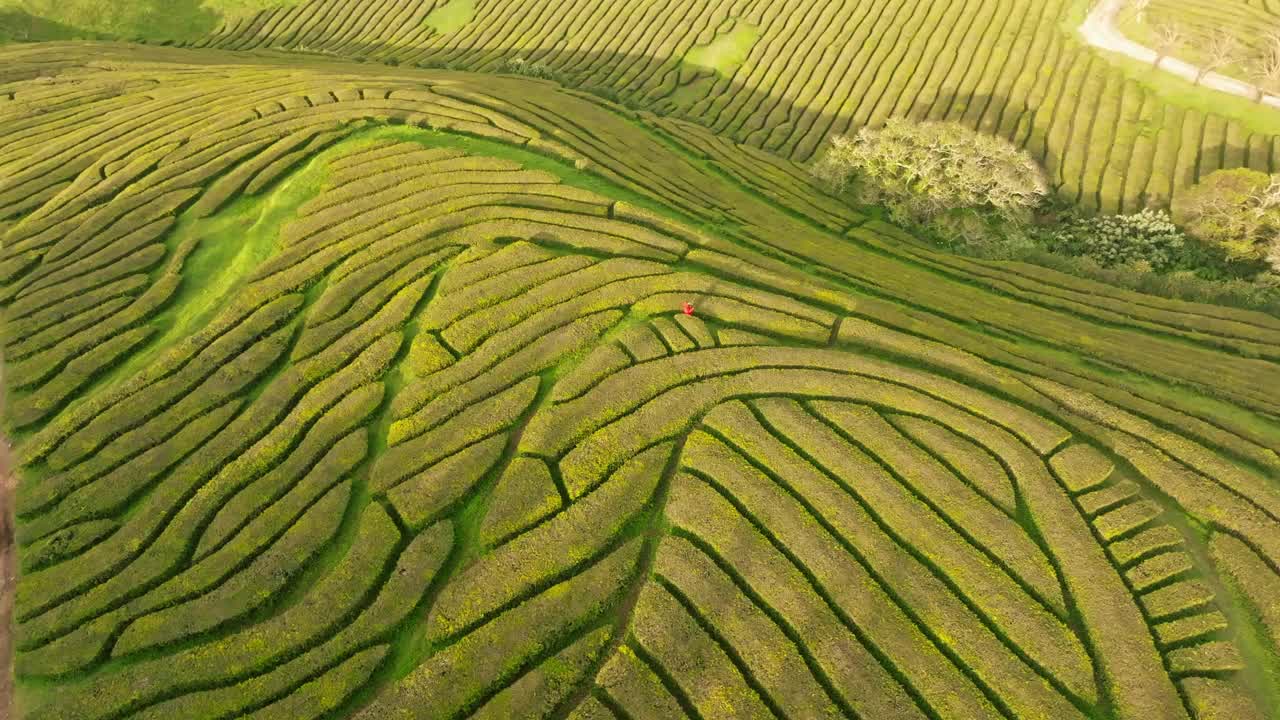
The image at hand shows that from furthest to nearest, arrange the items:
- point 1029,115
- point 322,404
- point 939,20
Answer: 1. point 939,20
2. point 1029,115
3. point 322,404

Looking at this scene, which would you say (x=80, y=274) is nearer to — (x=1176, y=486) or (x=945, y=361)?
(x=945, y=361)

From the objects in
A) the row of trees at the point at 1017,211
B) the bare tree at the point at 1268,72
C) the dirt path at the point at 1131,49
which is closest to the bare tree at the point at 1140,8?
the dirt path at the point at 1131,49

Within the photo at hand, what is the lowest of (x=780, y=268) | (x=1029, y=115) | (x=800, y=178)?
(x=780, y=268)

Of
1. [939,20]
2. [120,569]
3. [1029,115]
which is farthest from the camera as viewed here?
[939,20]

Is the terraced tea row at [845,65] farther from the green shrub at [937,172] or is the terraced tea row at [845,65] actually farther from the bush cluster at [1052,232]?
the green shrub at [937,172]

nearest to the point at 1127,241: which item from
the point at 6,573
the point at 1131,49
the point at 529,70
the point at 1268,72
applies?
the point at 1268,72

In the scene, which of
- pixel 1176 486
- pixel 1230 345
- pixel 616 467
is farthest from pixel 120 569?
pixel 1230 345
